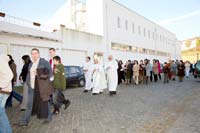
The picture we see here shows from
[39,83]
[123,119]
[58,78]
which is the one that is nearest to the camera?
[39,83]

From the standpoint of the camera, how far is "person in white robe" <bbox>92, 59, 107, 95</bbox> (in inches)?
443

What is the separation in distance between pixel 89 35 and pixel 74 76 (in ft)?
29.3

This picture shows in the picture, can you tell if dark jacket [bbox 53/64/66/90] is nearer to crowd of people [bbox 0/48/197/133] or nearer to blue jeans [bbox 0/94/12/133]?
crowd of people [bbox 0/48/197/133]

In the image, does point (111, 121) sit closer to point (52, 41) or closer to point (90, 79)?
point (90, 79)

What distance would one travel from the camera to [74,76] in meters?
14.7

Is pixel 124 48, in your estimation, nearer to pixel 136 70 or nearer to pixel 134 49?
pixel 134 49

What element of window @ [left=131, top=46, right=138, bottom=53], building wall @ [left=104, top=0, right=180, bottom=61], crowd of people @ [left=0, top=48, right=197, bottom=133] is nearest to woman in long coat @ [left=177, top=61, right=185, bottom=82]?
→ crowd of people @ [left=0, top=48, right=197, bottom=133]

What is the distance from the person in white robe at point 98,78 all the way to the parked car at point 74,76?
3.15 metres

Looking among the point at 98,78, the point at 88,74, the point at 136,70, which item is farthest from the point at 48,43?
the point at 98,78

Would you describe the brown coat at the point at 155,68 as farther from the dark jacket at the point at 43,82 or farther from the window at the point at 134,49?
the window at the point at 134,49

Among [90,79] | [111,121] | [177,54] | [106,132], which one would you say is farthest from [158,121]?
[177,54]

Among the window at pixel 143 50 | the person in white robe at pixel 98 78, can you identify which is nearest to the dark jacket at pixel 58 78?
the person in white robe at pixel 98 78

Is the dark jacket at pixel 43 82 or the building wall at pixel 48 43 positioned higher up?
the building wall at pixel 48 43

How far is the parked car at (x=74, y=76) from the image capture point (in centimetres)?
1427
